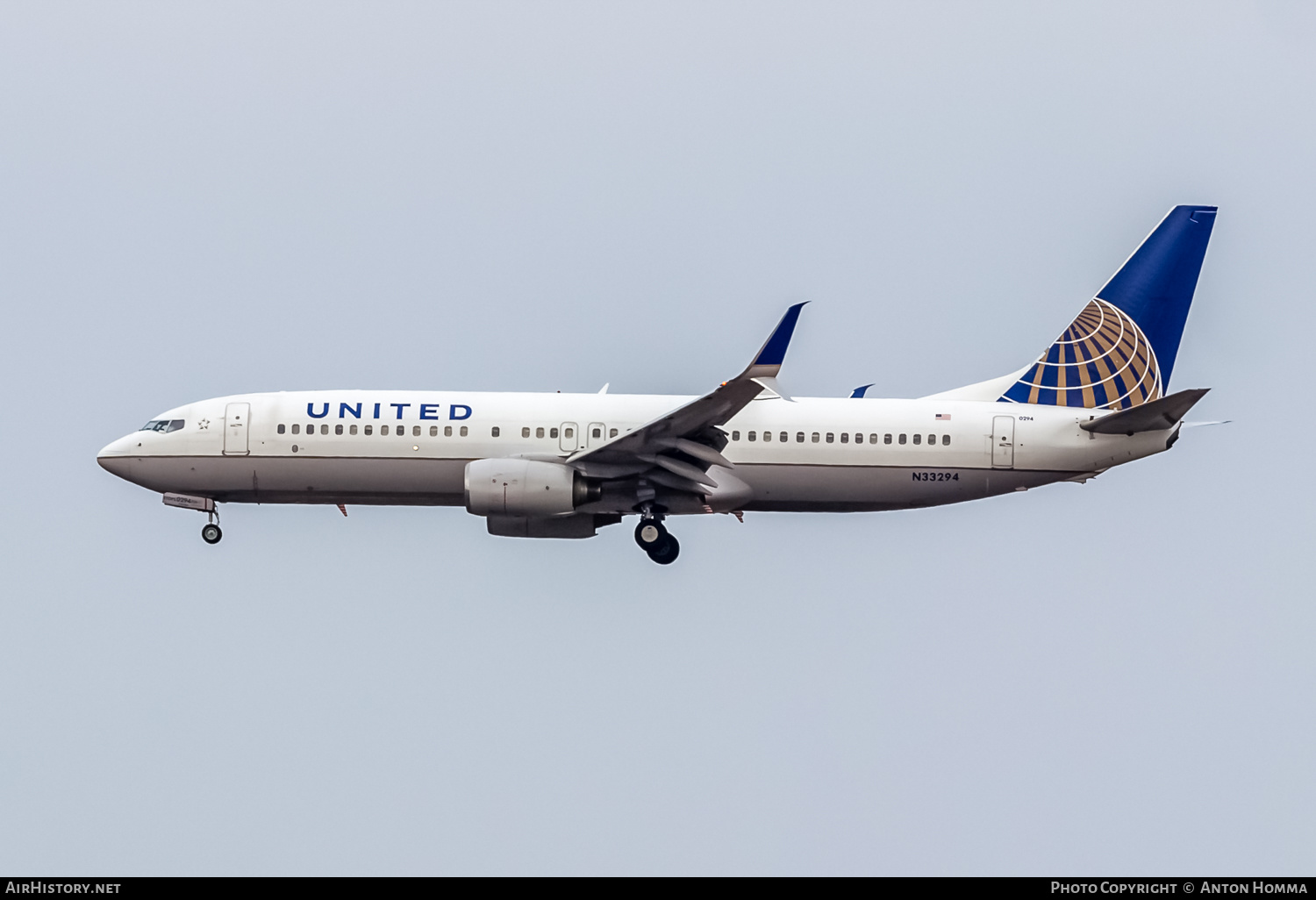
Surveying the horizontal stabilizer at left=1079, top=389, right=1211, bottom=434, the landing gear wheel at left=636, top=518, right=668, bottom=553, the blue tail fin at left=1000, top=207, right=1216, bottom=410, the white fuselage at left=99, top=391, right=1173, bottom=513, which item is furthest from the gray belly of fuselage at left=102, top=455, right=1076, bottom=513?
the blue tail fin at left=1000, top=207, right=1216, bottom=410

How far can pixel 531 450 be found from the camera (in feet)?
119

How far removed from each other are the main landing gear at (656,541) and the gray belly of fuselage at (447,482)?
793mm

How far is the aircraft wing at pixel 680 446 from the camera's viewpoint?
3341cm

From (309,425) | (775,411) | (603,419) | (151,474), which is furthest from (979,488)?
(151,474)

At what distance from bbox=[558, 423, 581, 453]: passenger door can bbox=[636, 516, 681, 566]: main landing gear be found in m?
2.14

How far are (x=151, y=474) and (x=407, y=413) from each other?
5906 millimetres

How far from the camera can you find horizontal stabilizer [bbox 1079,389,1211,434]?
1334 inches

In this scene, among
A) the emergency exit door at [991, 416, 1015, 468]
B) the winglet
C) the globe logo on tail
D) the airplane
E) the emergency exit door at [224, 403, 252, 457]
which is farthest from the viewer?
the globe logo on tail

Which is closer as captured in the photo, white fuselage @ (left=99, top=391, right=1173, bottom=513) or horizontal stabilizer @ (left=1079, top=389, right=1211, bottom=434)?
horizontal stabilizer @ (left=1079, top=389, right=1211, bottom=434)

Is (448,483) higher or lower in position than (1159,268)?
lower

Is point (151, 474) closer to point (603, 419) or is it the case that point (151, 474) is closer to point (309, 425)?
point (309, 425)

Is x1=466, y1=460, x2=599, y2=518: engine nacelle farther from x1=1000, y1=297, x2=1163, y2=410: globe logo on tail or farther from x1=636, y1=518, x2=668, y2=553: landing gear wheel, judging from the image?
x1=1000, y1=297, x2=1163, y2=410: globe logo on tail

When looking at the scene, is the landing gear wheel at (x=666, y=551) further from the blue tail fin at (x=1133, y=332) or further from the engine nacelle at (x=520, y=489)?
the blue tail fin at (x=1133, y=332)

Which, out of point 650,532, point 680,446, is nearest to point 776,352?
point 680,446
